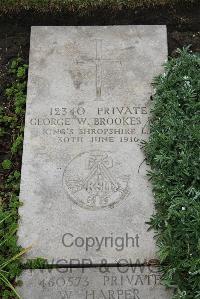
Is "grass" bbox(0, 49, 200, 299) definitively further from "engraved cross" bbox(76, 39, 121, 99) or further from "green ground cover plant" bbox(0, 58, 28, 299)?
"engraved cross" bbox(76, 39, 121, 99)

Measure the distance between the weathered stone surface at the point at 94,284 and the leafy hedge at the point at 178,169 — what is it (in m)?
0.16

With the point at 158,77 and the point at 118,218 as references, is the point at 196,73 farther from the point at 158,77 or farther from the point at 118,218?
the point at 118,218

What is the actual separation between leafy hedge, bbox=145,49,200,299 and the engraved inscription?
271 millimetres

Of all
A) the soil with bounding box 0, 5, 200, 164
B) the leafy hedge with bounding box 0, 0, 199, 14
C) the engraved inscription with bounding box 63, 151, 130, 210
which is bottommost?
the engraved inscription with bounding box 63, 151, 130, 210

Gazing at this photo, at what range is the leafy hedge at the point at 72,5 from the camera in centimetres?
552

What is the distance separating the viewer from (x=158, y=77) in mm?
4777

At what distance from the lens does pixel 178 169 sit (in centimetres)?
412

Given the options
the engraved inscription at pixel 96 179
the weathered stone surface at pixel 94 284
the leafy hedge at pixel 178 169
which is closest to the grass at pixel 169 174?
the leafy hedge at pixel 178 169

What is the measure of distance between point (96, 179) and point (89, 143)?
346mm

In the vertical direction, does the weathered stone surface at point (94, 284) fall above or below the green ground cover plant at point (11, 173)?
below

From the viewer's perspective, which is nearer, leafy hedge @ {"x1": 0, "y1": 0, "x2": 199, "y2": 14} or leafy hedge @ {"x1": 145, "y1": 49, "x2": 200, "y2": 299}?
leafy hedge @ {"x1": 145, "y1": 49, "x2": 200, "y2": 299}

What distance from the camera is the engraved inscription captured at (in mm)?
4293

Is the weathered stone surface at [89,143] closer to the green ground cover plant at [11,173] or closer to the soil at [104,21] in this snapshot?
the green ground cover plant at [11,173]

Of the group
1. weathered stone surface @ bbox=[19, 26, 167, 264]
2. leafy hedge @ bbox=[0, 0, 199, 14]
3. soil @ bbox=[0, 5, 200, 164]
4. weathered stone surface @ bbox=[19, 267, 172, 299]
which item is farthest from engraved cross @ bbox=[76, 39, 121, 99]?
weathered stone surface @ bbox=[19, 267, 172, 299]
